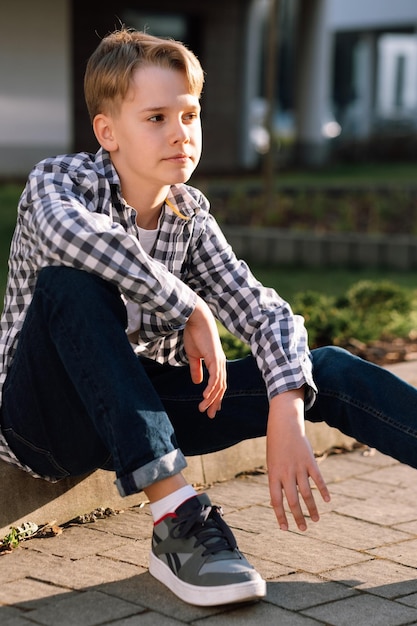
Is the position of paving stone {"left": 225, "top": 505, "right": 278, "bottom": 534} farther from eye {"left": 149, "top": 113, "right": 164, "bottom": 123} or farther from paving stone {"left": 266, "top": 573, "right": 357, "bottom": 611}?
eye {"left": 149, "top": 113, "right": 164, "bottom": 123}

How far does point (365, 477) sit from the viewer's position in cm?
359

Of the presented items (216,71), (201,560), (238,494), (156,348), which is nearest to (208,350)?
(156,348)

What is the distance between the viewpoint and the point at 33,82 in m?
15.2

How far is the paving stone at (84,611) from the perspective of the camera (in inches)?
89.5

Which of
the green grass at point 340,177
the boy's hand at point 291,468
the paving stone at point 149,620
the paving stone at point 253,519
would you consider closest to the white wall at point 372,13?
the green grass at point 340,177

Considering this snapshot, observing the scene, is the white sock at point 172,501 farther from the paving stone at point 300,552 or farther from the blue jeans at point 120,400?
the paving stone at point 300,552

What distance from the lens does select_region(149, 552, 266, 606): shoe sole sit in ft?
7.57

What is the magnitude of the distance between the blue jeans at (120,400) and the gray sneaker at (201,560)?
0.13 metres

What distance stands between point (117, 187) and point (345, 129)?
27130 mm

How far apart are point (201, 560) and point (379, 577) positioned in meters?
0.52

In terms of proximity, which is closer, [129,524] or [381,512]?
[129,524]

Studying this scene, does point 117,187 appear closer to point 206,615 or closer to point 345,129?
point 206,615

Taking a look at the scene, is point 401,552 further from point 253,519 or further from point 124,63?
point 124,63

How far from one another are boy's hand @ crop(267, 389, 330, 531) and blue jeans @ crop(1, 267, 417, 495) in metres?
0.19
